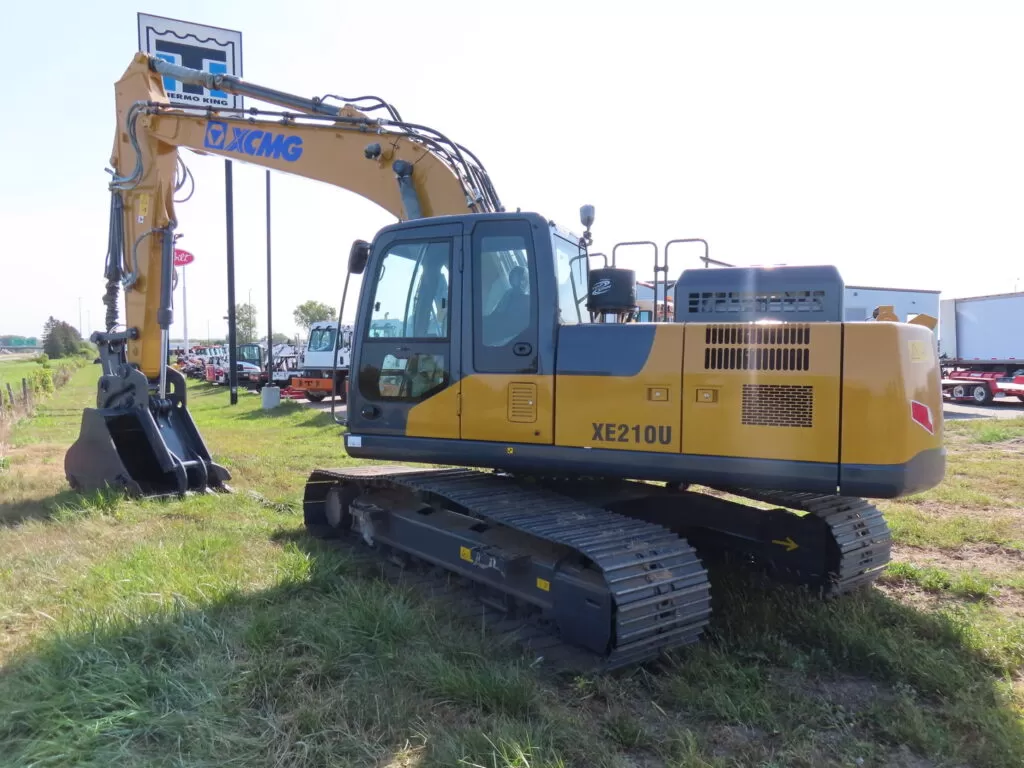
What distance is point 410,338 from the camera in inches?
211

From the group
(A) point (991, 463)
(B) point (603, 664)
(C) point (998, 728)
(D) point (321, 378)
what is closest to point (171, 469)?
(B) point (603, 664)

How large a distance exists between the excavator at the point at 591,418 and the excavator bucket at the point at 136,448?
7.89 feet

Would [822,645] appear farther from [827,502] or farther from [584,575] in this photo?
[584,575]

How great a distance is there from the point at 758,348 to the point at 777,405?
34cm

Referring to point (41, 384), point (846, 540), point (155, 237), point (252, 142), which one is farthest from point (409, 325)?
point (41, 384)

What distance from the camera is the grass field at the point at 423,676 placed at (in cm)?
338

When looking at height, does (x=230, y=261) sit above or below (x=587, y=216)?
above

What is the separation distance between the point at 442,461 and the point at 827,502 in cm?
269

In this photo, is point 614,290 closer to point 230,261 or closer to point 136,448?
point 136,448

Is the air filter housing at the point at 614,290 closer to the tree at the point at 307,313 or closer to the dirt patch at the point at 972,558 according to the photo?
the dirt patch at the point at 972,558

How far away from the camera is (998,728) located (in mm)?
3516

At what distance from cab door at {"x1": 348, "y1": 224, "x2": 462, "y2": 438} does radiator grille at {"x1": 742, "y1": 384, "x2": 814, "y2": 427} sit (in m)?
1.87

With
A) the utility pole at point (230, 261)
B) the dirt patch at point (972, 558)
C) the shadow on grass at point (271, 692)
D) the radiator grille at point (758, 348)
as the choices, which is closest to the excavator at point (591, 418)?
the radiator grille at point (758, 348)

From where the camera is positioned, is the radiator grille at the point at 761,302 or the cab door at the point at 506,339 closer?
the radiator grille at the point at 761,302
